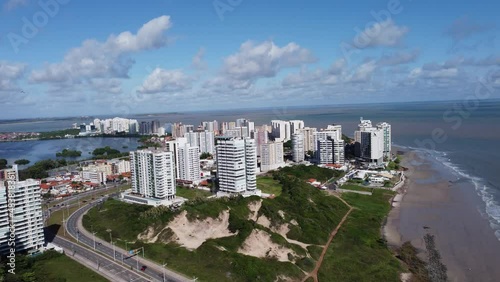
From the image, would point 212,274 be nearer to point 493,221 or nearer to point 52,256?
point 52,256

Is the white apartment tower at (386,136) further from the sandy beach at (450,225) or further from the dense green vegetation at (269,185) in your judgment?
the dense green vegetation at (269,185)

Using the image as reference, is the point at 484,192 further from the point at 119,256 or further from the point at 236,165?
the point at 119,256

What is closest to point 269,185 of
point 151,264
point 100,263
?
point 151,264

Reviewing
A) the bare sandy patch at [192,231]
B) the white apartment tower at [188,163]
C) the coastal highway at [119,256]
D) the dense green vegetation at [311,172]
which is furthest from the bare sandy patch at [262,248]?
the dense green vegetation at [311,172]

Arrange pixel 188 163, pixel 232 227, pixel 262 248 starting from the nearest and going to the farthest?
pixel 262 248 < pixel 232 227 < pixel 188 163

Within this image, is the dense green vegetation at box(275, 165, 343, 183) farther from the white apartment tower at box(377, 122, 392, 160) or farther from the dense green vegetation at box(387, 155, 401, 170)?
the white apartment tower at box(377, 122, 392, 160)
